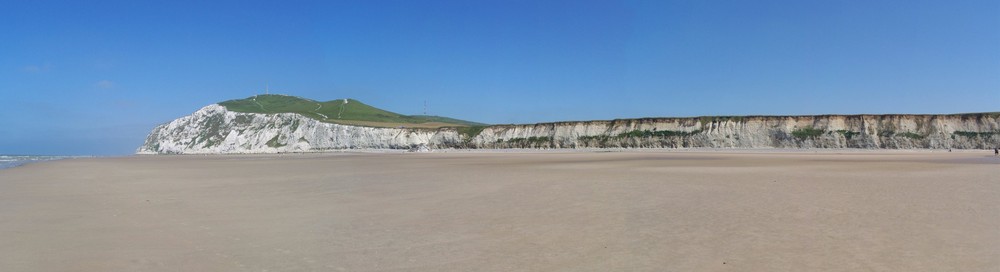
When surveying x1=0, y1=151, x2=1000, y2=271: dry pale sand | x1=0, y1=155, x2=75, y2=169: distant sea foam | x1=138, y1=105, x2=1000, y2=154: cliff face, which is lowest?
x1=0, y1=151, x2=1000, y2=271: dry pale sand

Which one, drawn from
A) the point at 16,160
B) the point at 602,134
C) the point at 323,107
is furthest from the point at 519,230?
the point at 323,107

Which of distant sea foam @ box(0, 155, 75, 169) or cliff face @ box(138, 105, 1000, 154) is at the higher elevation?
cliff face @ box(138, 105, 1000, 154)

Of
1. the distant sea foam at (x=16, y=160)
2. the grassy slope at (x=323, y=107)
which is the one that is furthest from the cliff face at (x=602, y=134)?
the distant sea foam at (x=16, y=160)

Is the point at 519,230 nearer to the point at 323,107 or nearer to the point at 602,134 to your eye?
the point at 602,134

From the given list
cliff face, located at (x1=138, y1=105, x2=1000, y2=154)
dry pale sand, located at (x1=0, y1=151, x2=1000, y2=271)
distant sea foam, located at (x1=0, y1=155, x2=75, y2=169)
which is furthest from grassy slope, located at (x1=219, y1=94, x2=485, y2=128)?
dry pale sand, located at (x1=0, y1=151, x2=1000, y2=271)

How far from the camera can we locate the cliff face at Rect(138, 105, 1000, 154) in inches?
2099

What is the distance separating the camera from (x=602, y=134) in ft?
224

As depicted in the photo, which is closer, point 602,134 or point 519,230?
point 519,230

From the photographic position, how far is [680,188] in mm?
12859

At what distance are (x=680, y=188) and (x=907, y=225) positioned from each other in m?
5.86

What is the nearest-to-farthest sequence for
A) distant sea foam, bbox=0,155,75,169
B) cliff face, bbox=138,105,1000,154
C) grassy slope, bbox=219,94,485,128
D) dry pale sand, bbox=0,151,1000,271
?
dry pale sand, bbox=0,151,1000,271 < distant sea foam, bbox=0,155,75,169 < cliff face, bbox=138,105,1000,154 < grassy slope, bbox=219,94,485,128

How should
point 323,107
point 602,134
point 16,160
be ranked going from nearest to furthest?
1. point 16,160
2. point 602,134
3. point 323,107

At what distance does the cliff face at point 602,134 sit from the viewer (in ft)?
175

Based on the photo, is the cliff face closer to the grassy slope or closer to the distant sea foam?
the grassy slope
